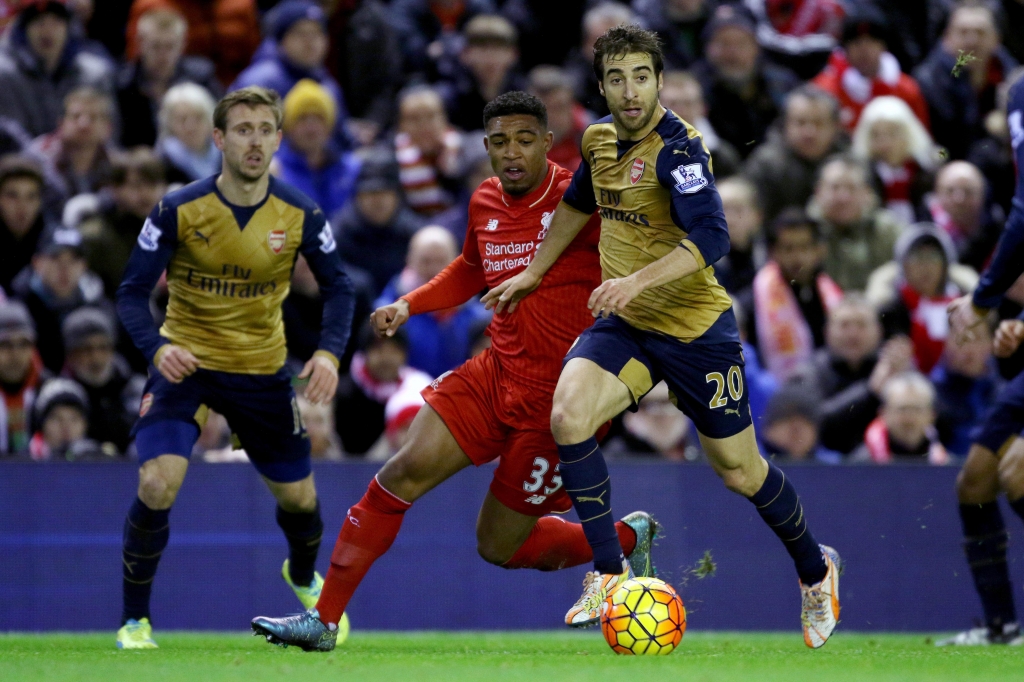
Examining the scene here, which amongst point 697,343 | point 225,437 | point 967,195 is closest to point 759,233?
point 967,195

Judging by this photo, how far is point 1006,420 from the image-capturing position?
7742mm

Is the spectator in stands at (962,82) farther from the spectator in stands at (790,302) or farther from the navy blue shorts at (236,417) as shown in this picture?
the navy blue shorts at (236,417)

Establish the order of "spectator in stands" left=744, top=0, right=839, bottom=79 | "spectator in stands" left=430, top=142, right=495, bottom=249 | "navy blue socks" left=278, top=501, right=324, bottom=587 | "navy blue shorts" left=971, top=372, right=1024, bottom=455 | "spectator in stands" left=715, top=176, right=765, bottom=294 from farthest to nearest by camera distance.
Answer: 1. "spectator in stands" left=744, top=0, right=839, bottom=79
2. "spectator in stands" left=430, top=142, right=495, bottom=249
3. "spectator in stands" left=715, top=176, right=765, bottom=294
4. "navy blue socks" left=278, top=501, right=324, bottom=587
5. "navy blue shorts" left=971, top=372, right=1024, bottom=455

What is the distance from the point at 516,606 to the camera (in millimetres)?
9641

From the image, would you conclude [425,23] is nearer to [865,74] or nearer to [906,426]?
[865,74]

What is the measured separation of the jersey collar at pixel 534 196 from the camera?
709 cm

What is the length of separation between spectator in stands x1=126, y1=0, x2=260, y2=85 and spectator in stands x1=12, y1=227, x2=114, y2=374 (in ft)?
10.2

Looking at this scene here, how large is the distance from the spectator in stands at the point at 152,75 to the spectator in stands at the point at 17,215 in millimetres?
1499

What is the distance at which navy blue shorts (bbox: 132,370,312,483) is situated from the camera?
23.9 ft

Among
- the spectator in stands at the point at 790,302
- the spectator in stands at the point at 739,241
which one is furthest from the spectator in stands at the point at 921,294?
the spectator in stands at the point at 739,241

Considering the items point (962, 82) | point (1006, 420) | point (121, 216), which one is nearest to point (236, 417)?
point (121, 216)

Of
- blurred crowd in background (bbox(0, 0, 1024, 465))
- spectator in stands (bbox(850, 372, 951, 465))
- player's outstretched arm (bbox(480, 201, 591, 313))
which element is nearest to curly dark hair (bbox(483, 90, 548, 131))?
player's outstretched arm (bbox(480, 201, 591, 313))

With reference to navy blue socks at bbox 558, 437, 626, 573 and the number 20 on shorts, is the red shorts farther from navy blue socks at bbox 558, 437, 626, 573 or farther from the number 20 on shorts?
the number 20 on shorts

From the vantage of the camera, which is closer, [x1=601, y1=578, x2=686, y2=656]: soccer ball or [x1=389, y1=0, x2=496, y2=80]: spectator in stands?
[x1=601, y1=578, x2=686, y2=656]: soccer ball
